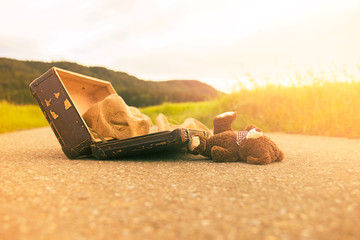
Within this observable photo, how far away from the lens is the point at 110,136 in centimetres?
387

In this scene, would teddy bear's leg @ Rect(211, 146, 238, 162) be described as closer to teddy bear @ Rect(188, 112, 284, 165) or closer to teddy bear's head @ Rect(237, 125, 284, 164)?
teddy bear @ Rect(188, 112, 284, 165)

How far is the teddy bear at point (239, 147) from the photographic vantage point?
3096mm

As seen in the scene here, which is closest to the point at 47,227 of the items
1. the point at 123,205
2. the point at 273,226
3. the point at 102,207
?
the point at 102,207

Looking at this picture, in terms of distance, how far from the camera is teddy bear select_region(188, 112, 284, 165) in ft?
10.2

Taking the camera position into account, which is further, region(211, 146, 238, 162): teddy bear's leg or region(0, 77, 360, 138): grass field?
region(0, 77, 360, 138): grass field

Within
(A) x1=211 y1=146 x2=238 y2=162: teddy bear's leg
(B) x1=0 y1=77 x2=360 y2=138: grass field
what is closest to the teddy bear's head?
(A) x1=211 y1=146 x2=238 y2=162: teddy bear's leg

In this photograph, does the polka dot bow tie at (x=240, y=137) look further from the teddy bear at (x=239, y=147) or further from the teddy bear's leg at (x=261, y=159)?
the teddy bear's leg at (x=261, y=159)

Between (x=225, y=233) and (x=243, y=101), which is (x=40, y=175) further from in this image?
(x=243, y=101)

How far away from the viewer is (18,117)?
36.4 feet

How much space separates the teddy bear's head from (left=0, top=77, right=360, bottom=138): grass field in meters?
2.17

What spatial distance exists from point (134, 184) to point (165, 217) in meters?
0.73

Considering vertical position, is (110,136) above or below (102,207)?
above

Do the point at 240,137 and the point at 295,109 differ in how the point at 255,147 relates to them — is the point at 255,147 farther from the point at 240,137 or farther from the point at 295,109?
the point at 295,109

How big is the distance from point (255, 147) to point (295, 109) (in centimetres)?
518
